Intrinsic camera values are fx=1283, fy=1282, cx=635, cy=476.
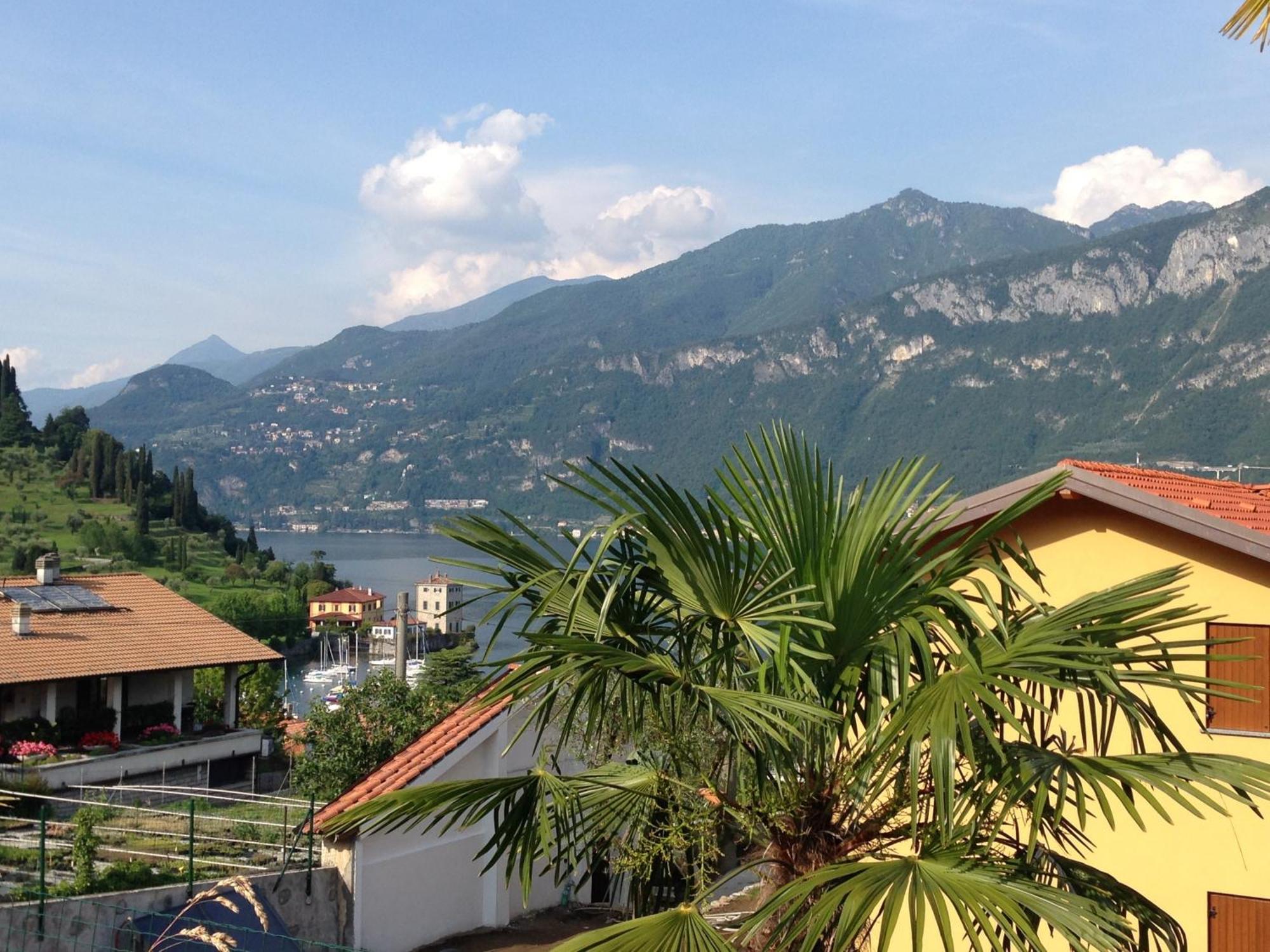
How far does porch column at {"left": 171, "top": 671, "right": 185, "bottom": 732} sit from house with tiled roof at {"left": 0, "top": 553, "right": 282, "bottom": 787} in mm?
23

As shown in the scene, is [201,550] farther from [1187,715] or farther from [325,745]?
[1187,715]

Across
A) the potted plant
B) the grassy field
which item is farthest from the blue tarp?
the grassy field

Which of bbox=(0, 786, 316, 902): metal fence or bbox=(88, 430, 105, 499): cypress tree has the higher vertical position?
bbox=(88, 430, 105, 499): cypress tree

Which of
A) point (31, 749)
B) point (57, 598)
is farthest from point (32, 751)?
point (57, 598)

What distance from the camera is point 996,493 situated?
A: 7.90 m

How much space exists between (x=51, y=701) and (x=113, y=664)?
1.24m

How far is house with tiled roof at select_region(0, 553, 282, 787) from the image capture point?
72.4 feet

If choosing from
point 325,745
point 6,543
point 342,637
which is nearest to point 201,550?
point 342,637

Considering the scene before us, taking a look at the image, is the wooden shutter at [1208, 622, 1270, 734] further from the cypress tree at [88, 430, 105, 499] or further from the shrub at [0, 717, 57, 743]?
the cypress tree at [88, 430, 105, 499]

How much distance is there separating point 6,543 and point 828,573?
96.6 metres

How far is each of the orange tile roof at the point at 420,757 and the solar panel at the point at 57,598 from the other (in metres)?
15.4

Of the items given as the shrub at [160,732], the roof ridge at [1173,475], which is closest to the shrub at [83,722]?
the shrub at [160,732]

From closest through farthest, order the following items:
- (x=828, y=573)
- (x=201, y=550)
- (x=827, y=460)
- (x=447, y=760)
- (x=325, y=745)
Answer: (x=828, y=573), (x=827, y=460), (x=447, y=760), (x=325, y=745), (x=201, y=550)

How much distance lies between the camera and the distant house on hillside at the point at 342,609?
116188mm
